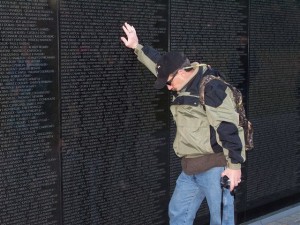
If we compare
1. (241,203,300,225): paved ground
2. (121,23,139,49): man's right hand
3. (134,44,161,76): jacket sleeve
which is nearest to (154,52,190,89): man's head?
(134,44,161,76): jacket sleeve

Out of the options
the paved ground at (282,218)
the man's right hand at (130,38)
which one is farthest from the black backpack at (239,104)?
the paved ground at (282,218)

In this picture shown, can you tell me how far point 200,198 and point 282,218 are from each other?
2.59 meters

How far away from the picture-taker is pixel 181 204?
15.4 feet

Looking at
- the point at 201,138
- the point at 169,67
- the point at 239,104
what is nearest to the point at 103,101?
the point at 169,67

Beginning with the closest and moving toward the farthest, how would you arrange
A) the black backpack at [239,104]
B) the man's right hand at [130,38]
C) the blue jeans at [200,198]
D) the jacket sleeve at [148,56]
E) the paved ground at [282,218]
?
1. the black backpack at [239,104]
2. the blue jeans at [200,198]
3. the jacket sleeve at [148,56]
4. the man's right hand at [130,38]
5. the paved ground at [282,218]

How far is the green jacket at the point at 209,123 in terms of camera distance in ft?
13.5

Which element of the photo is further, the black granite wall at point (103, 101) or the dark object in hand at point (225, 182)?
the black granite wall at point (103, 101)

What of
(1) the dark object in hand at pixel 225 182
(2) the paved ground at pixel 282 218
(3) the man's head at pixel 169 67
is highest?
(3) the man's head at pixel 169 67

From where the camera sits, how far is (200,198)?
15.5ft

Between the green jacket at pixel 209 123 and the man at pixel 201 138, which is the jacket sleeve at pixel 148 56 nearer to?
the man at pixel 201 138

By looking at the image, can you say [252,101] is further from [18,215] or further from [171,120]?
[18,215]

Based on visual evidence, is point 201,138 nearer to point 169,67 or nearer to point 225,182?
point 225,182

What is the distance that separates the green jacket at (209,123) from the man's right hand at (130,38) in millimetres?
892

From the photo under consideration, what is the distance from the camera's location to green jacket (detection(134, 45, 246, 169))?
13.5 feet
